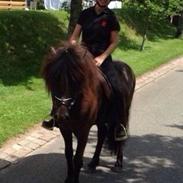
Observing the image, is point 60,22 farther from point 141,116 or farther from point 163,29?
point 163,29

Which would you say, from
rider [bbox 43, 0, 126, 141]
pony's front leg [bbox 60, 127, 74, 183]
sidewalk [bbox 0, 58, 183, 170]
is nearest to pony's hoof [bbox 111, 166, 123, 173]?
pony's front leg [bbox 60, 127, 74, 183]

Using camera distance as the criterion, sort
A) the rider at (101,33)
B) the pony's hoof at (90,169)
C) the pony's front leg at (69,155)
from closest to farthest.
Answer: the pony's front leg at (69,155), the rider at (101,33), the pony's hoof at (90,169)

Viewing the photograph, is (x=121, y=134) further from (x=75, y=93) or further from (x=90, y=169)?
(x=75, y=93)

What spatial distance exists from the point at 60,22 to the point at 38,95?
26.1 ft

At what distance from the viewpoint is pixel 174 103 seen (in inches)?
472

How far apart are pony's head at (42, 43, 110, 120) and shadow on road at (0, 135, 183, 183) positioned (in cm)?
135

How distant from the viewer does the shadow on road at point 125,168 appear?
21.9 feet

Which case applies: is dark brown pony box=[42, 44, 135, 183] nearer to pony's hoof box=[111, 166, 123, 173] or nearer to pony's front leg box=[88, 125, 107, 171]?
pony's front leg box=[88, 125, 107, 171]

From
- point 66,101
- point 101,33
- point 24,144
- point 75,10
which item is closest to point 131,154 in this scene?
point 24,144

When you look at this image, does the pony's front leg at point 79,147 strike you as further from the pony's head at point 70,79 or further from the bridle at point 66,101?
the bridle at point 66,101

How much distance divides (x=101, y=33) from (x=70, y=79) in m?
1.17

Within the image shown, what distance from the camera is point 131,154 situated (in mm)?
7852

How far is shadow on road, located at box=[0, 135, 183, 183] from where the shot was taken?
666cm

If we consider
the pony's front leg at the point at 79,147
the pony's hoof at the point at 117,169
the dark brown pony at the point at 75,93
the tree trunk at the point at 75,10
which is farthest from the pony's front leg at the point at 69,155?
the tree trunk at the point at 75,10
